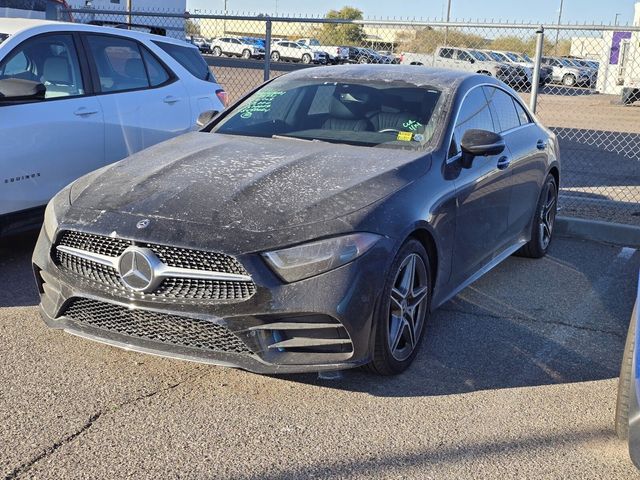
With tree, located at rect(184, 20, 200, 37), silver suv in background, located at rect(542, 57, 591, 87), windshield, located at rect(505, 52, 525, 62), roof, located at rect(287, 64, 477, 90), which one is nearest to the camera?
roof, located at rect(287, 64, 477, 90)

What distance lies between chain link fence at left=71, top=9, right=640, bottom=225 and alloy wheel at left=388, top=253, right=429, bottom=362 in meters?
4.36

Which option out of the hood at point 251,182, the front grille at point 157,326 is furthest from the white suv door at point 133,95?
the front grille at point 157,326

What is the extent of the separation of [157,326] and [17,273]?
2351 millimetres

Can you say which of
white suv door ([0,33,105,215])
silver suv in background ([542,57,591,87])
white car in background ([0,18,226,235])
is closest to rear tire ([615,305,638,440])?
white car in background ([0,18,226,235])

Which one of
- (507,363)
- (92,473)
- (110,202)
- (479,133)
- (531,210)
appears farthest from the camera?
(531,210)

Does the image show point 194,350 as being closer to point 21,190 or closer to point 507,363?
point 507,363

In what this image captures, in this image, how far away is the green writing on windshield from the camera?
18.4 ft

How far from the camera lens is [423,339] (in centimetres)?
463

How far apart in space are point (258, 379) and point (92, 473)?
114 centimetres

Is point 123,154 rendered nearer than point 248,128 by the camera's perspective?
No

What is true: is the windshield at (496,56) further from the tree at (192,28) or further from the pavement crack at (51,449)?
the pavement crack at (51,449)

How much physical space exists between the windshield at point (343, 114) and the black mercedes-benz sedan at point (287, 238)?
A: 2 centimetres

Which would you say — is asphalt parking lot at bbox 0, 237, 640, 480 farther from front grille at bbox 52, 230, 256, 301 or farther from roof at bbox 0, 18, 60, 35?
roof at bbox 0, 18, 60, 35

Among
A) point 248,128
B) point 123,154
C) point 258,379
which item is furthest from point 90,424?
point 123,154
